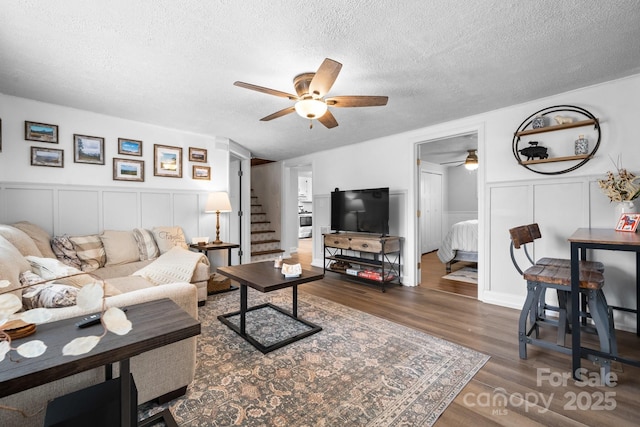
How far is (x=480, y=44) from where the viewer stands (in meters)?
1.96

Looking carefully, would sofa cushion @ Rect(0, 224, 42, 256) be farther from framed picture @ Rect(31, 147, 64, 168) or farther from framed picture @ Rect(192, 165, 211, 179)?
framed picture @ Rect(192, 165, 211, 179)

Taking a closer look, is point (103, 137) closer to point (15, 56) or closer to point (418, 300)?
point (15, 56)

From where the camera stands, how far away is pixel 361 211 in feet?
14.1

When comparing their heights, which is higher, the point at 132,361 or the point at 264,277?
the point at 264,277

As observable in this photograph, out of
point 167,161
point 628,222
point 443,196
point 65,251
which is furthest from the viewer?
point 443,196

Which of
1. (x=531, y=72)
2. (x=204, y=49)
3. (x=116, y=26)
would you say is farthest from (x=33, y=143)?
(x=531, y=72)

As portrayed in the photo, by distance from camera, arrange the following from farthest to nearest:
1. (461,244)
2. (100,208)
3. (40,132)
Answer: (461,244)
(100,208)
(40,132)

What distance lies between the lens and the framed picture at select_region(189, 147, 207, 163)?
4.30 metres

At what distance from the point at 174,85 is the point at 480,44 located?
2550 mm

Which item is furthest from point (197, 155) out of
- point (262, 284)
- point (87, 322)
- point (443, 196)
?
point (443, 196)

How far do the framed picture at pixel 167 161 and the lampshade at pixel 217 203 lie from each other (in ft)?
1.98

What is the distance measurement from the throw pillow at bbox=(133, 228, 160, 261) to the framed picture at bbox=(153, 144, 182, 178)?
0.94 metres

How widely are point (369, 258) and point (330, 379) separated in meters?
2.77

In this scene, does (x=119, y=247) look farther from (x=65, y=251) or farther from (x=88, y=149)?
(x=88, y=149)
